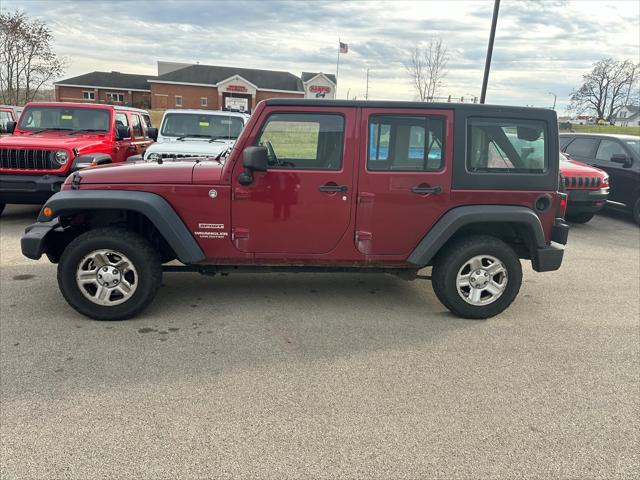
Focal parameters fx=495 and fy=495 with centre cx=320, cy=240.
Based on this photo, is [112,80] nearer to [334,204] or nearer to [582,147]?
[582,147]

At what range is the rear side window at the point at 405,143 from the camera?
423 centimetres

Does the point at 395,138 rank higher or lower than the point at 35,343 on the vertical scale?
higher

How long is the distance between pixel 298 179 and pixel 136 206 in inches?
52.7

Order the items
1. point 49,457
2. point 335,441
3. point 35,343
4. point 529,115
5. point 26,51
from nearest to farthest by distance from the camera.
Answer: point 49,457 < point 335,441 < point 35,343 < point 529,115 < point 26,51

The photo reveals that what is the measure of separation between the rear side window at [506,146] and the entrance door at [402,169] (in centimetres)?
23

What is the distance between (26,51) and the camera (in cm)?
2466

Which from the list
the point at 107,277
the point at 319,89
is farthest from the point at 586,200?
the point at 319,89

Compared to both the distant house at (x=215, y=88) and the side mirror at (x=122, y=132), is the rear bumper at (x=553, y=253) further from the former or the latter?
the distant house at (x=215, y=88)

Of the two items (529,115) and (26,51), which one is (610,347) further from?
(26,51)

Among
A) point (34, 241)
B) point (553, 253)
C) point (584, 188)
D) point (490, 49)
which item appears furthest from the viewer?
point (490, 49)

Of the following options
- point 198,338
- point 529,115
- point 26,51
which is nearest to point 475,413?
point 198,338

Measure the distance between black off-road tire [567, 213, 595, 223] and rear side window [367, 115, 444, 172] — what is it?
6553 millimetres

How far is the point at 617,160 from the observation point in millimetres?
10000

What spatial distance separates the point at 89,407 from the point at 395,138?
3035 millimetres
